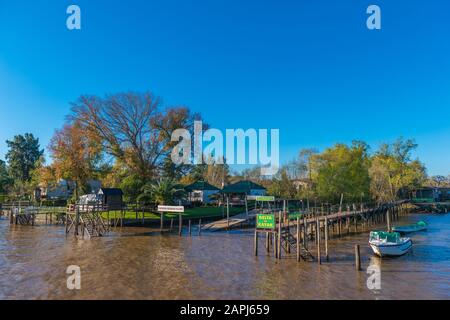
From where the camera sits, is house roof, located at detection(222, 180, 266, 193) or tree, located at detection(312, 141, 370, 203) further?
house roof, located at detection(222, 180, 266, 193)

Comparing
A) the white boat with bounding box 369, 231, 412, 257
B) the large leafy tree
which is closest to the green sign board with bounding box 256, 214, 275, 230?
the white boat with bounding box 369, 231, 412, 257

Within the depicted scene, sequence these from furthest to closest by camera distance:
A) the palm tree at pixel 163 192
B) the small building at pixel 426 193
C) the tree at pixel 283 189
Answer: the small building at pixel 426 193 < the tree at pixel 283 189 < the palm tree at pixel 163 192

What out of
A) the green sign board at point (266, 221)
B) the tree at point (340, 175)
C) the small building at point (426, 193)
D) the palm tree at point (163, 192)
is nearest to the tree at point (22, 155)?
the palm tree at point (163, 192)

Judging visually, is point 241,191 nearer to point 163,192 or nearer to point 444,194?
point 163,192

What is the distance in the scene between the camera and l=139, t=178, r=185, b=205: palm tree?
39.2 metres

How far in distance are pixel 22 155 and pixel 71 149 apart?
208ft

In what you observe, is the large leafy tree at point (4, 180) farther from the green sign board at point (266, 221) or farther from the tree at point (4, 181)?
the green sign board at point (266, 221)

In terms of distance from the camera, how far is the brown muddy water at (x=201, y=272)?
14.5 m

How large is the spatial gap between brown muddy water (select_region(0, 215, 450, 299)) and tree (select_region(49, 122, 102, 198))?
17247 millimetres

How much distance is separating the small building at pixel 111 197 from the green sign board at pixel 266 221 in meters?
22.5

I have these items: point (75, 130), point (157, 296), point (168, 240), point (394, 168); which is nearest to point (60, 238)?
point (168, 240)

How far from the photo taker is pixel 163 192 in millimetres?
39156

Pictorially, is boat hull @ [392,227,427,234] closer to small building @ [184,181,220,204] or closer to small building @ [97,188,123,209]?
small building @ [97,188,123,209]
